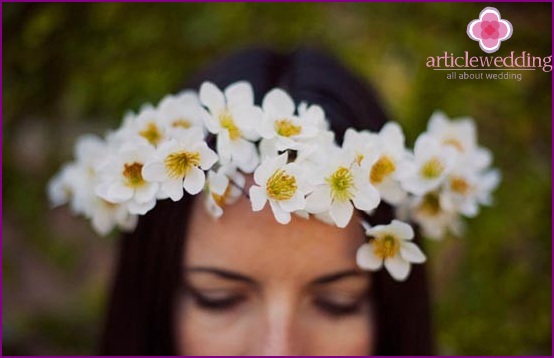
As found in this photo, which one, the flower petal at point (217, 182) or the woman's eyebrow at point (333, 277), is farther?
the woman's eyebrow at point (333, 277)

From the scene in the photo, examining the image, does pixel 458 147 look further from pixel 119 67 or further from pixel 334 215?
pixel 119 67

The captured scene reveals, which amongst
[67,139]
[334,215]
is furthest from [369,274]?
[67,139]

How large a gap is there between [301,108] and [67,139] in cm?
108

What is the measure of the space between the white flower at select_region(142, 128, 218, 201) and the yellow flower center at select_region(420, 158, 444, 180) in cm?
34

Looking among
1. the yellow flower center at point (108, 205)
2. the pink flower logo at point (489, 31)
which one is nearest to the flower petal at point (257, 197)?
the yellow flower center at point (108, 205)

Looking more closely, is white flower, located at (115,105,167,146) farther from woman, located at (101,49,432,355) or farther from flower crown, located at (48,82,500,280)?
woman, located at (101,49,432,355)

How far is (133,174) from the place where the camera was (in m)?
1.04

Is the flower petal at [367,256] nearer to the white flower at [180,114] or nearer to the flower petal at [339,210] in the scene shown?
the flower petal at [339,210]

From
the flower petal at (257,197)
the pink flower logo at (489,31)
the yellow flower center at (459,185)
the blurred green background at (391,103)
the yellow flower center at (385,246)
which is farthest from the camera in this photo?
the blurred green background at (391,103)

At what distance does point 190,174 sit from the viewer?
995mm

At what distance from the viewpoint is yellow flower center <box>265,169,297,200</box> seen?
0.98 meters

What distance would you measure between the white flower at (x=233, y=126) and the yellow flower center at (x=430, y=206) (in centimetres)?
30

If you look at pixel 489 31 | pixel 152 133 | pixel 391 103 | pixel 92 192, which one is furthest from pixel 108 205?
pixel 391 103

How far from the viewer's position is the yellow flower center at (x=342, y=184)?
3.27 feet
